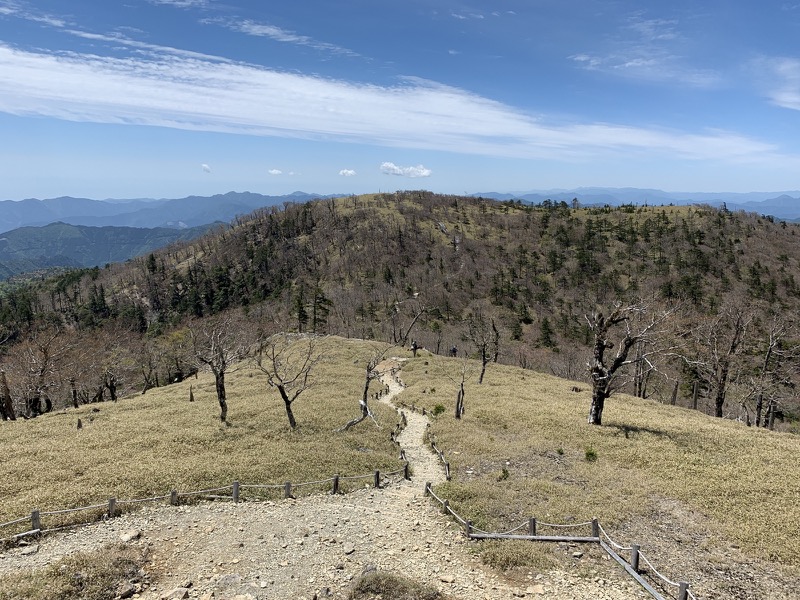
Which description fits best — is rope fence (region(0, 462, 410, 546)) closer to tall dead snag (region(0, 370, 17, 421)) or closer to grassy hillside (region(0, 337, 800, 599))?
grassy hillside (region(0, 337, 800, 599))

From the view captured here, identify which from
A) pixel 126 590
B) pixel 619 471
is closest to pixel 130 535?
pixel 126 590

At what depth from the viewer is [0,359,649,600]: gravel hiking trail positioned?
1705cm

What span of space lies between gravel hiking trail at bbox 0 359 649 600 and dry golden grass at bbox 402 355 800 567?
3455 millimetres

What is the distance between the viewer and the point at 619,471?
28.7m

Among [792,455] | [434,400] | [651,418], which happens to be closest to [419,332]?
[434,400]

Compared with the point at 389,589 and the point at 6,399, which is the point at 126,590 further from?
the point at 6,399

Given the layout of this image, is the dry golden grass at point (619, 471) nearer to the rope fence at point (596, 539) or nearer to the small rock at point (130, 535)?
the rope fence at point (596, 539)

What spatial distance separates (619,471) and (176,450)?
29960 mm

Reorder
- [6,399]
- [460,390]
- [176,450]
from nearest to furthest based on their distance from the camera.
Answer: [176,450] < [460,390] < [6,399]

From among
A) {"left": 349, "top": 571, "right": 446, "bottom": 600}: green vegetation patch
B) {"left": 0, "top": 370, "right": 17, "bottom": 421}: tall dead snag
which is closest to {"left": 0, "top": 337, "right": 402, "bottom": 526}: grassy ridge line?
{"left": 0, "top": 370, "right": 17, "bottom": 421}: tall dead snag

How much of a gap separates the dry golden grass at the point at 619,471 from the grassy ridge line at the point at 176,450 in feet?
25.2

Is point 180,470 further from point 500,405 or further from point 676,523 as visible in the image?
point 500,405

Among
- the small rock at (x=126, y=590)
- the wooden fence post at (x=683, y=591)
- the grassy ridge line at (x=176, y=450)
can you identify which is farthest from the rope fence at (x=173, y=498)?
the wooden fence post at (x=683, y=591)

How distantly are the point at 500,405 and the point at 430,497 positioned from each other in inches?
972
